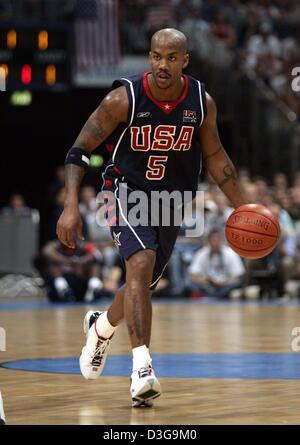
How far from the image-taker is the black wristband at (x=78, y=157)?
6.32 meters

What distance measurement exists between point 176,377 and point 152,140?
5.31ft

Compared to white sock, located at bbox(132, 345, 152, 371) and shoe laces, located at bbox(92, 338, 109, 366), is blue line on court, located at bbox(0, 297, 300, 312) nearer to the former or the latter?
shoe laces, located at bbox(92, 338, 109, 366)

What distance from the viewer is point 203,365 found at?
7746 millimetres

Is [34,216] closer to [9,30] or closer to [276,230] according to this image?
[9,30]

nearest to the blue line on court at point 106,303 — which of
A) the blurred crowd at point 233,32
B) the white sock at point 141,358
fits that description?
the blurred crowd at point 233,32

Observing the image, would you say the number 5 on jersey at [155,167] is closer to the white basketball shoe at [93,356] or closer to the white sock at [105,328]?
the white sock at [105,328]

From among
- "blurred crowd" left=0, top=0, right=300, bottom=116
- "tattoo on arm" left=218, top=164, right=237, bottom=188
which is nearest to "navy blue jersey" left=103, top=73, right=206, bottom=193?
"tattoo on arm" left=218, top=164, right=237, bottom=188

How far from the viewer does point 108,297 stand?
1736 cm

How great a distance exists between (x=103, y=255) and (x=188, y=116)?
1177cm

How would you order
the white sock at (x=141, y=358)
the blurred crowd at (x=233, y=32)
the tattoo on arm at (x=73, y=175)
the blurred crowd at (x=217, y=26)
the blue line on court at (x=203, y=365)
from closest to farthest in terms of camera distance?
the white sock at (x=141, y=358)
the tattoo on arm at (x=73, y=175)
the blue line on court at (x=203, y=365)
the blurred crowd at (x=217, y=26)
the blurred crowd at (x=233, y=32)

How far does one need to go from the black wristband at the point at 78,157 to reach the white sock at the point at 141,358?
3.79 feet

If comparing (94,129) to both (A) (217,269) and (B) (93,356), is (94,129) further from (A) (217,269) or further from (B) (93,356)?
Answer: (A) (217,269)

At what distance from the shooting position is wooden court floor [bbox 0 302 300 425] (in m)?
5.27

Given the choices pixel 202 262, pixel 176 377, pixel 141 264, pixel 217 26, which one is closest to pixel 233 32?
pixel 217 26
